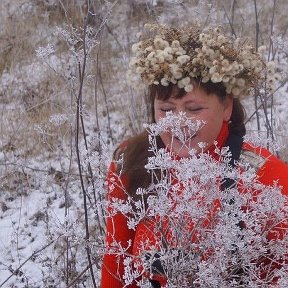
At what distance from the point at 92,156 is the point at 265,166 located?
0.58 metres

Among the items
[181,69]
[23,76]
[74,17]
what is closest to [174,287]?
[181,69]

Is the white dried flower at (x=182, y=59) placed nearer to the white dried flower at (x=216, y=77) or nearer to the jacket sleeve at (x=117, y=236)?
the white dried flower at (x=216, y=77)

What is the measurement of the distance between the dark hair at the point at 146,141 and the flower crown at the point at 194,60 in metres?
0.03

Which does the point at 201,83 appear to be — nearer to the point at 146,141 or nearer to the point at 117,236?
the point at 146,141

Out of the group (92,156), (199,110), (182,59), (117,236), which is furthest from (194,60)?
(117,236)

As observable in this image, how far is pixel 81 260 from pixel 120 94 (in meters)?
2.05

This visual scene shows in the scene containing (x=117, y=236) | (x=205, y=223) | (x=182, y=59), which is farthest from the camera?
(x=117, y=236)

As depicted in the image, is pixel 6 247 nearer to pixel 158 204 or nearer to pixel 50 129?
pixel 50 129

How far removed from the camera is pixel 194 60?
1775 millimetres

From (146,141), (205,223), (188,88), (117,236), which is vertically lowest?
(117,236)

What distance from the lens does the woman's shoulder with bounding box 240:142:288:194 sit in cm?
176

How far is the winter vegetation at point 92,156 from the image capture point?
132cm

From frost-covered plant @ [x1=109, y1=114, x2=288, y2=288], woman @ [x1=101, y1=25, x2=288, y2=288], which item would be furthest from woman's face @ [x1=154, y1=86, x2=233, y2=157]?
frost-covered plant @ [x1=109, y1=114, x2=288, y2=288]

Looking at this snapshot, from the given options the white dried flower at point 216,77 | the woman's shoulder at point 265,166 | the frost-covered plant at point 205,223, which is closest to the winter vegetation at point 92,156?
the frost-covered plant at point 205,223
